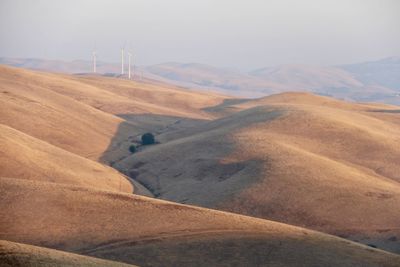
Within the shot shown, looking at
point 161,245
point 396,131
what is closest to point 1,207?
point 161,245

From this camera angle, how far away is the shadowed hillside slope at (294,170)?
78625 mm

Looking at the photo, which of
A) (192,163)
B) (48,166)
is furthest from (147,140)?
(48,166)

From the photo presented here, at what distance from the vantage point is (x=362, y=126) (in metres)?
128

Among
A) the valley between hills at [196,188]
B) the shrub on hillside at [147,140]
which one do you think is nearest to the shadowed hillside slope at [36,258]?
the valley between hills at [196,188]

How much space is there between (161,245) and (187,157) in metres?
58.6

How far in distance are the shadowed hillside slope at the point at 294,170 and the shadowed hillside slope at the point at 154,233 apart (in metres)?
17.0

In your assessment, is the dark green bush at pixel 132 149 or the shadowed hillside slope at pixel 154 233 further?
the dark green bush at pixel 132 149

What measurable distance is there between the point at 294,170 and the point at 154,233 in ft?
135

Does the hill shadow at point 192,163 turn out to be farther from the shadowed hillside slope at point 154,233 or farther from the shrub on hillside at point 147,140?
the shadowed hillside slope at point 154,233

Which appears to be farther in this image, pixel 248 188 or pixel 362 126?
pixel 362 126

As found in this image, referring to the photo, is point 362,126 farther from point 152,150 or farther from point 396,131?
point 152,150

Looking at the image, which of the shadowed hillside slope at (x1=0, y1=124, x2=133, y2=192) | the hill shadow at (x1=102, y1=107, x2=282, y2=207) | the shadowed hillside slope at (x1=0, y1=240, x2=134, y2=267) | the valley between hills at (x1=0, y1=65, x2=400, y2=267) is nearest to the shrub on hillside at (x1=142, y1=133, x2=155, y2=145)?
the valley between hills at (x1=0, y1=65, x2=400, y2=267)

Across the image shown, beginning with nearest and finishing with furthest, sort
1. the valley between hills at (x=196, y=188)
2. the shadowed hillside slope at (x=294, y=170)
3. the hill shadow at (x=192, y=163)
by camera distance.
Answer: the valley between hills at (x=196, y=188), the shadowed hillside slope at (x=294, y=170), the hill shadow at (x=192, y=163)

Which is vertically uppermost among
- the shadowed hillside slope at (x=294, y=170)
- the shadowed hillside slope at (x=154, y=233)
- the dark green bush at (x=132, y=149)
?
the shadowed hillside slope at (x=154, y=233)
